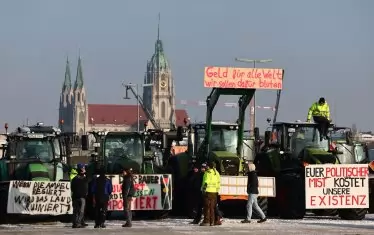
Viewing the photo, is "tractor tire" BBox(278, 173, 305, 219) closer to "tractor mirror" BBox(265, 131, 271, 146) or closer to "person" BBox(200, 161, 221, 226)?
"tractor mirror" BBox(265, 131, 271, 146)

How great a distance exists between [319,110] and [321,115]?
0.30m

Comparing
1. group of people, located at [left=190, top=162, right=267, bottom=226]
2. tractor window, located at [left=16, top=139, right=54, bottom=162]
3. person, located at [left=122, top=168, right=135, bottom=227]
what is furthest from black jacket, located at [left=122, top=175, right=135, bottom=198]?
tractor window, located at [left=16, top=139, right=54, bottom=162]

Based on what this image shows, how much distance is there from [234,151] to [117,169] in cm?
356

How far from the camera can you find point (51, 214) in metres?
26.1

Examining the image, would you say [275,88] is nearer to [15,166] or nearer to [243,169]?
[243,169]

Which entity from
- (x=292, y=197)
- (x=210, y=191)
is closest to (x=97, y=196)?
(x=210, y=191)

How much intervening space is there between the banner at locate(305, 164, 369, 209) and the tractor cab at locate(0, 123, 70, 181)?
6777mm

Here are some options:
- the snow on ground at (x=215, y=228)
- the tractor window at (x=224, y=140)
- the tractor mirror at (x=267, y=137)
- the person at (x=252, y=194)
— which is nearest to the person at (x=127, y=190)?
the snow on ground at (x=215, y=228)

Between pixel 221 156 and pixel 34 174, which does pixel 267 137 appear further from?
pixel 34 174

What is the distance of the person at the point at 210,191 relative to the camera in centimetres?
2458

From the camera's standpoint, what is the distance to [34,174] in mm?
26312

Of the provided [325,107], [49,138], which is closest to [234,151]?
[325,107]

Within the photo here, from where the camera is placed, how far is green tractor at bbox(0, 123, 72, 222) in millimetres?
25750

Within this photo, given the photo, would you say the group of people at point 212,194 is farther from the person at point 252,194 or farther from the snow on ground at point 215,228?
the snow on ground at point 215,228
